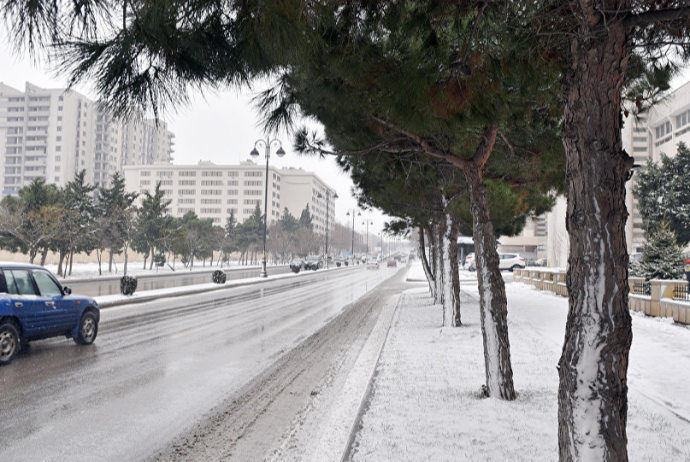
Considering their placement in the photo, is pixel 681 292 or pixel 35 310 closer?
pixel 35 310

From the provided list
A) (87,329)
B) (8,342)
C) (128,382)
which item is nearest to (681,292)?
(128,382)

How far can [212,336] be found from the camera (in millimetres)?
11438

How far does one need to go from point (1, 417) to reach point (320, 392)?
3763mm

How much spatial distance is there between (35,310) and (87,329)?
1644 mm

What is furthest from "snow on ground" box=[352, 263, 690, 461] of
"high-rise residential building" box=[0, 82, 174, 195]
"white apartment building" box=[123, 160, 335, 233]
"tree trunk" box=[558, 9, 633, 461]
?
"high-rise residential building" box=[0, 82, 174, 195]

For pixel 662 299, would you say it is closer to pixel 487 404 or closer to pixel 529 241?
pixel 487 404

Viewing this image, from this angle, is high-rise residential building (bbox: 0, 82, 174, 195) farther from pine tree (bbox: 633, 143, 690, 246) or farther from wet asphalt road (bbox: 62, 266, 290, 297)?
pine tree (bbox: 633, 143, 690, 246)

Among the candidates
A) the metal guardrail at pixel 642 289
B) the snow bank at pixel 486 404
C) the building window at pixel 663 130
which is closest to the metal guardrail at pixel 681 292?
the metal guardrail at pixel 642 289

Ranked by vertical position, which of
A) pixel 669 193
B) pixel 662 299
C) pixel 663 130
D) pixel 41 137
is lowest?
pixel 662 299

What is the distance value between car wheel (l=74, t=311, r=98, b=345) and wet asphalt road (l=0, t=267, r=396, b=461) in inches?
7.3

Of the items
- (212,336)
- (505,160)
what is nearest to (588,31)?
(505,160)

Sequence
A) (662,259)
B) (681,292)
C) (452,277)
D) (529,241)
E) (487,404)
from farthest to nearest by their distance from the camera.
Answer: (529,241) < (662,259) < (681,292) < (452,277) < (487,404)

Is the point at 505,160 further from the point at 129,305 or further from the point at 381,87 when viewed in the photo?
the point at 129,305

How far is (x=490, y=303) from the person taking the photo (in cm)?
602
